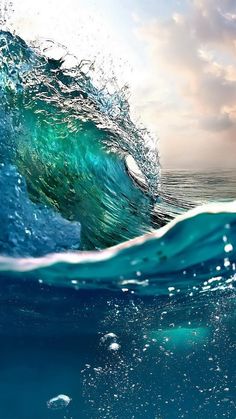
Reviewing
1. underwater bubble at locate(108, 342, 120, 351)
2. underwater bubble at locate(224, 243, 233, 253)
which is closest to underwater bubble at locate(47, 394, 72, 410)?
underwater bubble at locate(108, 342, 120, 351)

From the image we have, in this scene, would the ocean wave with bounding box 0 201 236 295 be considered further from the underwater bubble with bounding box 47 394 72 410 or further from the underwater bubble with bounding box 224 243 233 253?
the underwater bubble with bounding box 47 394 72 410

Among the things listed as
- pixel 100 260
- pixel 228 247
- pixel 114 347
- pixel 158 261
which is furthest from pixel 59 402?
pixel 228 247

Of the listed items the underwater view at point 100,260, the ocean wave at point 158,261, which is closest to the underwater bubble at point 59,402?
the underwater view at point 100,260

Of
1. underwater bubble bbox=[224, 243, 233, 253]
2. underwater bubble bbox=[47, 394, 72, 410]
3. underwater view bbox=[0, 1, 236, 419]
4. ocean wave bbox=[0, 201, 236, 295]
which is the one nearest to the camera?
underwater view bbox=[0, 1, 236, 419]

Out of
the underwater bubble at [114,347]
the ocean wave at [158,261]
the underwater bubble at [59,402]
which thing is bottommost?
the underwater bubble at [59,402]

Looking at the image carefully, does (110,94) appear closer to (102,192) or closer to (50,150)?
(50,150)

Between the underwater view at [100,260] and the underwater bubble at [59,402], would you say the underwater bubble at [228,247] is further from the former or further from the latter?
the underwater bubble at [59,402]
